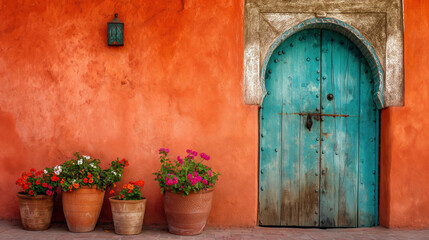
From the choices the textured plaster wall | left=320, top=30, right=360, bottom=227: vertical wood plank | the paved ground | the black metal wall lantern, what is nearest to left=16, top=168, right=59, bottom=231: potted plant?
the paved ground

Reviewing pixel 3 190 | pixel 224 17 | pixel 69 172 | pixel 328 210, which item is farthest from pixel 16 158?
pixel 328 210

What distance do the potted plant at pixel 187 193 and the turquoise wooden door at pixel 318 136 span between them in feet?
2.84

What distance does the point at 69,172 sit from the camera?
4.14 metres

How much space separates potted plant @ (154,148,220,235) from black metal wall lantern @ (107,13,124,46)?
1428 millimetres

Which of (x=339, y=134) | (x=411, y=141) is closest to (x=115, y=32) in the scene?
(x=339, y=134)

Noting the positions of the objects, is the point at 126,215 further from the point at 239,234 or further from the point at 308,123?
the point at 308,123

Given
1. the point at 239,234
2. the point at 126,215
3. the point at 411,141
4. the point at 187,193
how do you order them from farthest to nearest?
the point at 411,141, the point at 239,234, the point at 126,215, the point at 187,193

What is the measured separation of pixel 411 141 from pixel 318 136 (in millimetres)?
1074

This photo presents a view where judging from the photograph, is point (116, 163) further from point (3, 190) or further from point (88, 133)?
point (3, 190)

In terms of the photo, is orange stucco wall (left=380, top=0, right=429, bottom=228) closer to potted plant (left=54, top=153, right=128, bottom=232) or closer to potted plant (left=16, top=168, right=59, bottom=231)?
potted plant (left=54, top=153, right=128, bottom=232)

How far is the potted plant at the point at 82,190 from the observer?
4098mm

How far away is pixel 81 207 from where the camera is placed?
4113mm

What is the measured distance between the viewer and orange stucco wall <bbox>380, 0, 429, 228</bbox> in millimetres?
4449

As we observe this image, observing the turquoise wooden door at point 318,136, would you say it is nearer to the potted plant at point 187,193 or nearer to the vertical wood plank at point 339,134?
the vertical wood plank at point 339,134
